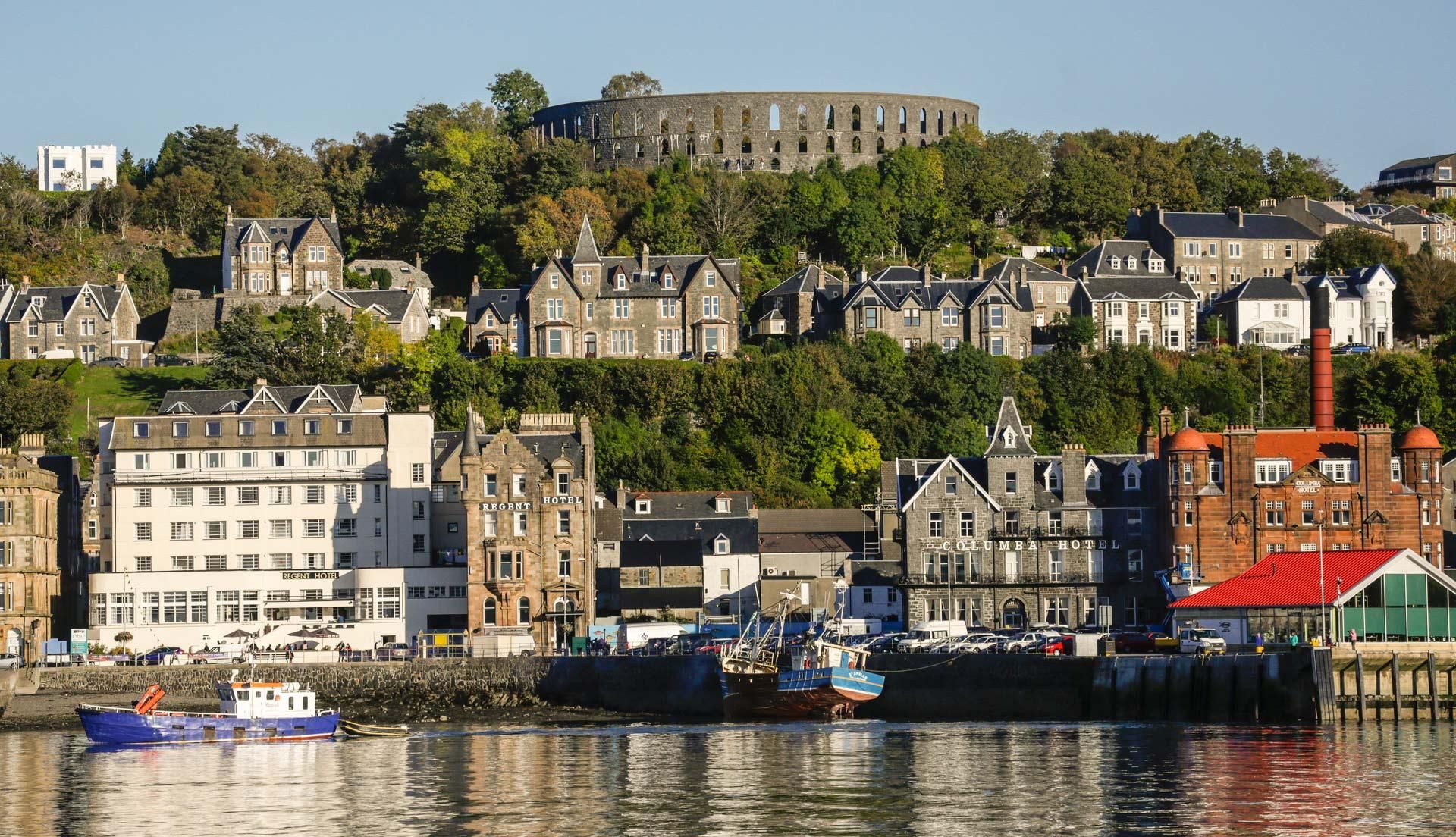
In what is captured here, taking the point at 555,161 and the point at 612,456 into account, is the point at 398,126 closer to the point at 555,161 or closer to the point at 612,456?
the point at 555,161

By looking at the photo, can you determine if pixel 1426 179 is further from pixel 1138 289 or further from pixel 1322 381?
pixel 1322 381

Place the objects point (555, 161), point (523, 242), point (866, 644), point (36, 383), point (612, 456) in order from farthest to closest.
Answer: point (555, 161) → point (523, 242) → point (36, 383) → point (612, 456) → point (866, 644)

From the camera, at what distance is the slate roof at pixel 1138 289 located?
12888 centimetres

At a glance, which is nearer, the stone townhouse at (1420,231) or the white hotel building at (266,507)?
the white hotel building at (266,507)

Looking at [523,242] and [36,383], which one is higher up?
[523,242]

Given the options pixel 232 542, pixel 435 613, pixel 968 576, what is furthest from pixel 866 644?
pixel 232 542

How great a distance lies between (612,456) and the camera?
369 feet

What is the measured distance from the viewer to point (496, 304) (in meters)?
129

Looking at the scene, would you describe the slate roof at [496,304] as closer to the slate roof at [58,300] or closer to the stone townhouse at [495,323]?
the stone townhouse at [495,323]

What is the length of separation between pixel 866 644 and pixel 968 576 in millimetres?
11087

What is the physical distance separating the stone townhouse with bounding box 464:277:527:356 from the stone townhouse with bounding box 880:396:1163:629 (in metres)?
37.9

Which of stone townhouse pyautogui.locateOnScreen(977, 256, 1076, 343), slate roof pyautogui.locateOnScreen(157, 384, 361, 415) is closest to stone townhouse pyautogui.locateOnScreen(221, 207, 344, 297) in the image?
slate roof pyautogui.locateOnScreen(157, 384, 361, 415)

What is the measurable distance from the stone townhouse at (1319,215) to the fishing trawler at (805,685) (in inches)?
2835

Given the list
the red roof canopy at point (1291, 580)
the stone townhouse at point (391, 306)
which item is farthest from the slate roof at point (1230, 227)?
the red roof canopy at point (1291, 580)
